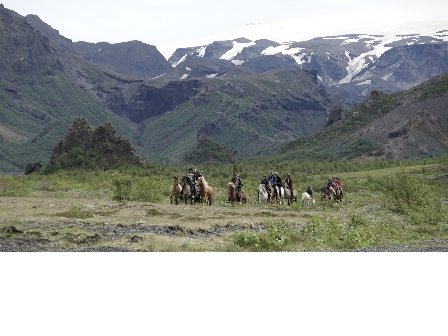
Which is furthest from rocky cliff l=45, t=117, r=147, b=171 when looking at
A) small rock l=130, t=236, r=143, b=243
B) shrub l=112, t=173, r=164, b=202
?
small rock l=130, t=236, r=143, b=243

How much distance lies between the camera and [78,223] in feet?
51.4

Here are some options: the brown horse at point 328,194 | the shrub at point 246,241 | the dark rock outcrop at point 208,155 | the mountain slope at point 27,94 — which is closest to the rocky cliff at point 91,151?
the brown horse at point 328,194

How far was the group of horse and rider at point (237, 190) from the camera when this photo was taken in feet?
79.9

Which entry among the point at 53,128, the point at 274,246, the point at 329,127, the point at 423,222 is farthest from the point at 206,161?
the point at 274,246

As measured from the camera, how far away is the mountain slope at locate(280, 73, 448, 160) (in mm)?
84062

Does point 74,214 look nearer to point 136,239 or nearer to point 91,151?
point 136,239

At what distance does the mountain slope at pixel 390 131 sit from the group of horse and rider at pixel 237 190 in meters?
56.3

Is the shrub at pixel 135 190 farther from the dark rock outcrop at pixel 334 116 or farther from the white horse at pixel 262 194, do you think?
the dark rock outcrop at pixel 334 116

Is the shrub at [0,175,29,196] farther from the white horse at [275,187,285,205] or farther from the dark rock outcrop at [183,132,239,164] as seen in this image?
the dark rock outcrop at [183,132,239,164]

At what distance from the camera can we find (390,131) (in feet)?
316

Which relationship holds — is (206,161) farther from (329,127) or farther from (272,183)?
(272,183)

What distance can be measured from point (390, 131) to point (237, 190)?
257ft

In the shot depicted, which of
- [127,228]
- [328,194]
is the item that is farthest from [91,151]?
[127,228]

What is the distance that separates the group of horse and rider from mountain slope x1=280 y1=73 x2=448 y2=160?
185ft
